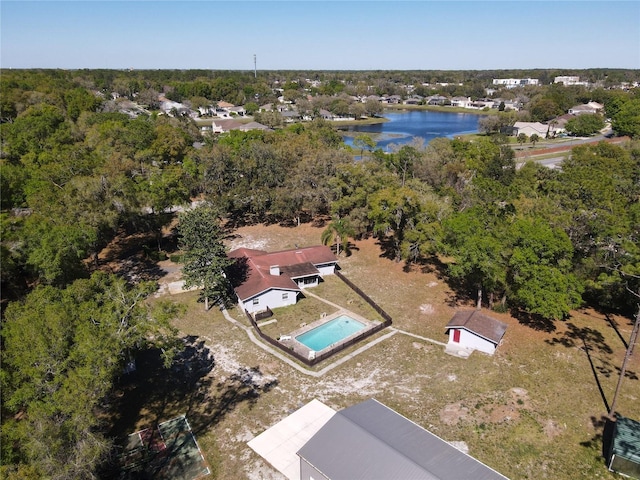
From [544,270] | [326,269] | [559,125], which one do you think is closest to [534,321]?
[544,270]

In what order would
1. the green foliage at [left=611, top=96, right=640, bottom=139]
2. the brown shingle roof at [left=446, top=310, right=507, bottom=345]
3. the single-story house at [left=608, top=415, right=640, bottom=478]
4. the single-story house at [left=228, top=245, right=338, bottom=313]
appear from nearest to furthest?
the single-story house at [left=608, top=415, right=640, bottom=478], the brown shingle roof at [left=446, top=310, right=507, bottom=345], the single-story house at [left=228, top=245, right=338, bottom=313], the green foliage at [left=611, top=96, right=640, bottom=139]

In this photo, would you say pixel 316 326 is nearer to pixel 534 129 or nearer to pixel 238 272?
pixel 238 272

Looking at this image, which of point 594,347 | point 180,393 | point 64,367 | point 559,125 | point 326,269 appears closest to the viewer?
point 64,367

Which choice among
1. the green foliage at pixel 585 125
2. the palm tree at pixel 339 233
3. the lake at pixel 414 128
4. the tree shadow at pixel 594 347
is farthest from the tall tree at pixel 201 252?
the green foliage at pixel 585 125

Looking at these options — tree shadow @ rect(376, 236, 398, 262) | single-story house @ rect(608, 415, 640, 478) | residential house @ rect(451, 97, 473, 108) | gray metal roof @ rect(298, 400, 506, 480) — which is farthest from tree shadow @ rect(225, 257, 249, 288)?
residential house @ rect(451, 97, 473, 108)

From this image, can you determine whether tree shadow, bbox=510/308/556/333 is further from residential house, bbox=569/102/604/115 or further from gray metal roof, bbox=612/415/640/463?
residential house, bbox=569/102/604/115

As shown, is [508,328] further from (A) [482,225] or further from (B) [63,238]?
(B) [63,238]
